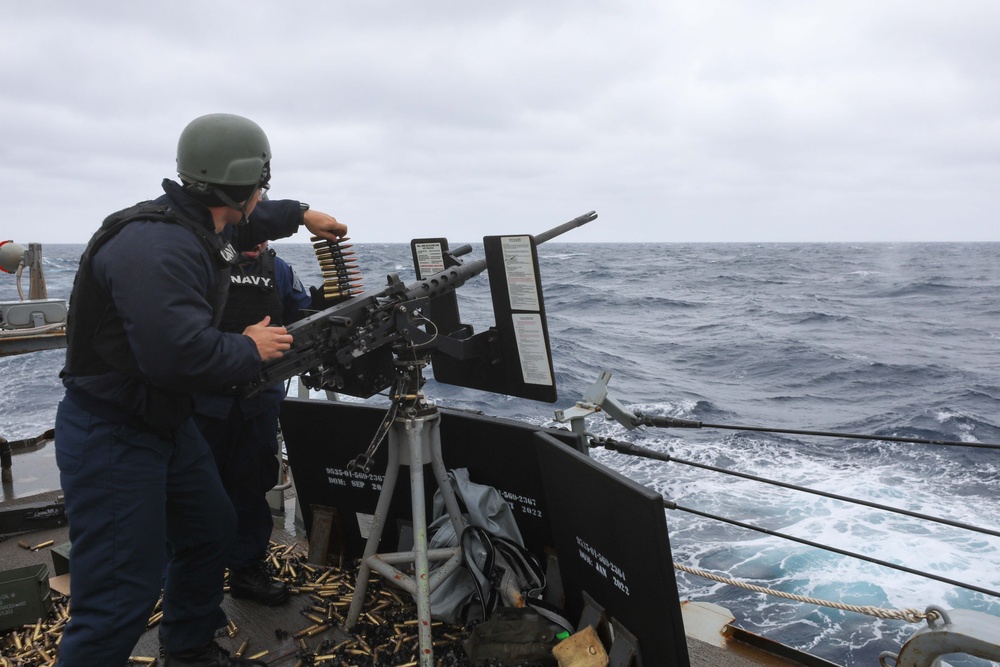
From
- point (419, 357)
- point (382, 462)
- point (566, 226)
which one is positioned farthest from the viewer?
Answer: point (382, 462)

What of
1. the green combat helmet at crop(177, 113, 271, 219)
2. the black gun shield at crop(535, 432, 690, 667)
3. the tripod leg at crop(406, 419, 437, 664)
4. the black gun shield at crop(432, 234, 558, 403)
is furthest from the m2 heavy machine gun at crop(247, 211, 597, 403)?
the green combat helmet at crop(177, 113, 271, 219)

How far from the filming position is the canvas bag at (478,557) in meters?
3.33

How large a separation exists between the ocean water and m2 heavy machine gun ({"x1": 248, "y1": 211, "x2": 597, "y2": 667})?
1.18ft

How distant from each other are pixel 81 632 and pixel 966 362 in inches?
727

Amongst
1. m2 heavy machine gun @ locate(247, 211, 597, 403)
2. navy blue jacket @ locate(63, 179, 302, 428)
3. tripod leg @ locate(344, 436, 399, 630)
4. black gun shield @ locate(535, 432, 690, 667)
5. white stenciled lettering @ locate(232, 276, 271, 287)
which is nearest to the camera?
navy blue jacket @ locate(63, 179, 302, 428)

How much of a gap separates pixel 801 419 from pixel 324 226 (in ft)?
36.3

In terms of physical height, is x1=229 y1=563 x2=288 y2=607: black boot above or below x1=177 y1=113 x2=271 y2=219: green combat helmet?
below

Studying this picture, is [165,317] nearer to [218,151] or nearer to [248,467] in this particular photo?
[218,151]

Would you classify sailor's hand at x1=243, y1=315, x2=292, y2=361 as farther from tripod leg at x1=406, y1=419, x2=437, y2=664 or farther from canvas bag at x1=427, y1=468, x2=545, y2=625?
canvas bag at x1=427, y1=468, x2=545, y2=625

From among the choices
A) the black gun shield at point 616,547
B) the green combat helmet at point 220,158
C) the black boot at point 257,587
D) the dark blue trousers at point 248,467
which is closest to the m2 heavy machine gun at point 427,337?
the black gun shield at point 616,547

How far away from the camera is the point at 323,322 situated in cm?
285

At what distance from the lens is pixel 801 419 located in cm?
1243

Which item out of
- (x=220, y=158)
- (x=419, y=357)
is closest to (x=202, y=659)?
(x=419, y=357)

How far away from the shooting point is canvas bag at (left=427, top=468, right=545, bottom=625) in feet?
10.9
